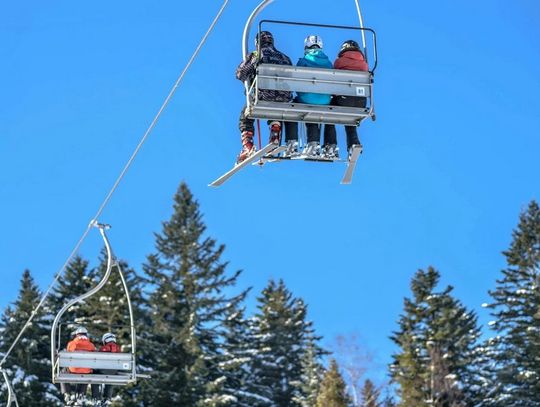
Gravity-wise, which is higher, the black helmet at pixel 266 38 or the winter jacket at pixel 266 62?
the black helmet at pixel 266 38

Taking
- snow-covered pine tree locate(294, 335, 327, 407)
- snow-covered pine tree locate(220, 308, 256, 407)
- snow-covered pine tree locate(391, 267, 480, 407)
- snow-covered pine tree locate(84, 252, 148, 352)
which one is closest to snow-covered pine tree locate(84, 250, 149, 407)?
snow-covered pine tree locate(84, 252, 148, 352)

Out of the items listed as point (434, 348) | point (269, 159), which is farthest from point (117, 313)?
point (269, 159)

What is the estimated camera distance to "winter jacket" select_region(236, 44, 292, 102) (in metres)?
12.3

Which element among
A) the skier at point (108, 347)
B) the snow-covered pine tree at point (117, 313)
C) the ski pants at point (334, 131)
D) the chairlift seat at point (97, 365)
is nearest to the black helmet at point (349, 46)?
the ski pants at point (334, 131)

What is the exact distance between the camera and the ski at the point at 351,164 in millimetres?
13254

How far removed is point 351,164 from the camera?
1345 cm

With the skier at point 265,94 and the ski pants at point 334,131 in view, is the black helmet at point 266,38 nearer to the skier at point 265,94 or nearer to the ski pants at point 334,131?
the skier at point 265,94

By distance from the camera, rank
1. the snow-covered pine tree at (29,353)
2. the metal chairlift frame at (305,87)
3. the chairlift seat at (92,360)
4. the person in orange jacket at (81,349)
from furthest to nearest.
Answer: the snow-covered pine tree at (29,353) < the person in orange jacket at (81,349) < the chairlift seat at (92,360) < the metal chairlift frame at (305,87)

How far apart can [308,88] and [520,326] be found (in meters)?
35.6

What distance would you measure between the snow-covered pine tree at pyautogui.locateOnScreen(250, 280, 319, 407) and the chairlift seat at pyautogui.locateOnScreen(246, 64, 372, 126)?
36.4m

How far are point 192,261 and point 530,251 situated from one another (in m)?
16.1

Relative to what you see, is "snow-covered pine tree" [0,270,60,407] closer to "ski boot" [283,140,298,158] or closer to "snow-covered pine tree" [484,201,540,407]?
"snow-covered pine tree" [484,201,540,407]

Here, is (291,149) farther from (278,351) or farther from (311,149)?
(278,351)

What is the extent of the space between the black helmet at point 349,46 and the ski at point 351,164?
1.28 metres
